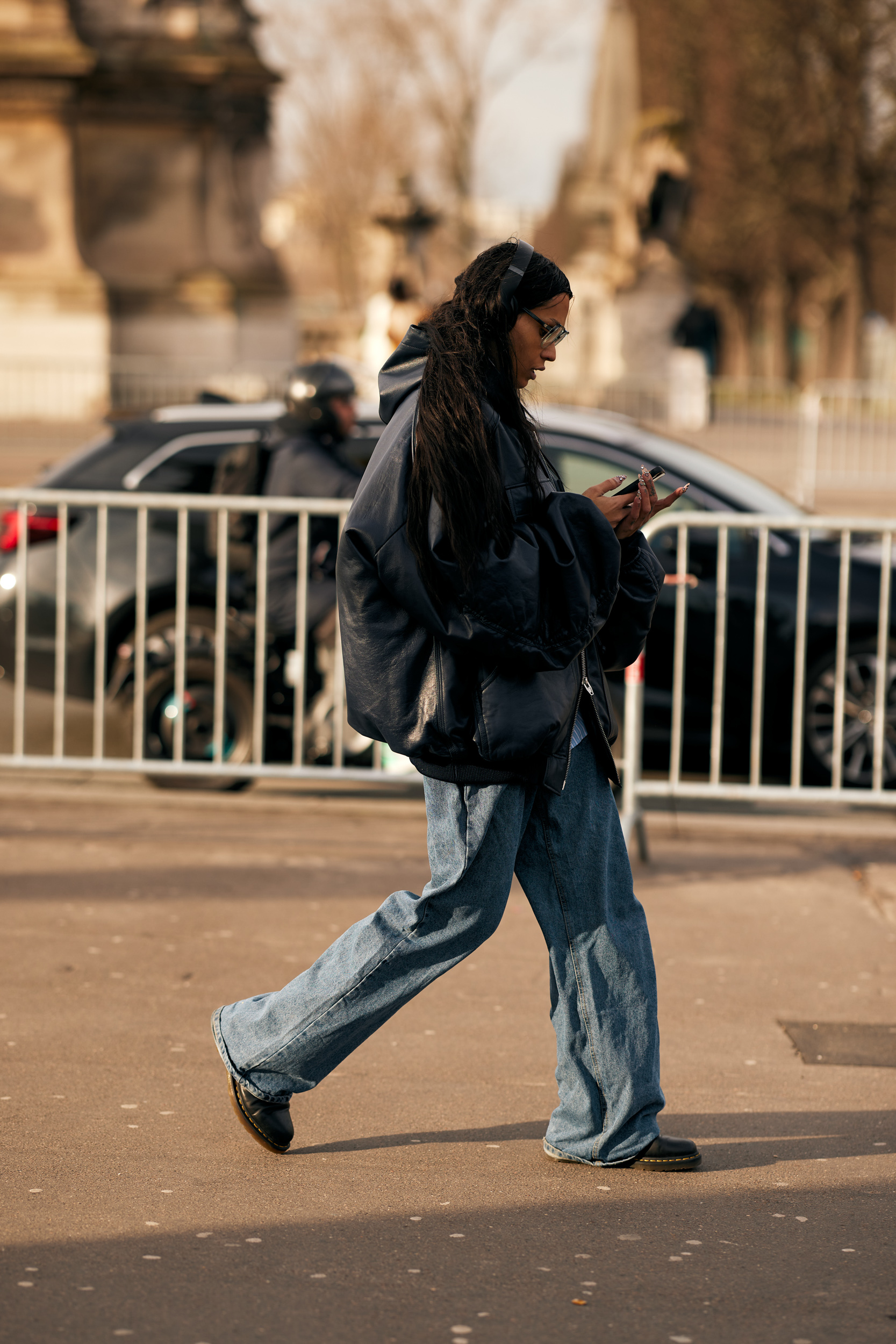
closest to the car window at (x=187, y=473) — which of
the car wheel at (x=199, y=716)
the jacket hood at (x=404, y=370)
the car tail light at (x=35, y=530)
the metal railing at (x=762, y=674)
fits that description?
the car tail light at (x=35, y=530)

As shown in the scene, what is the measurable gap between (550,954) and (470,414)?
1141 mm

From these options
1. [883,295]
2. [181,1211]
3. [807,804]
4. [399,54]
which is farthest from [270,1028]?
[883,295]

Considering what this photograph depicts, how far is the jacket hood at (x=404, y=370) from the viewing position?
364 centimetres

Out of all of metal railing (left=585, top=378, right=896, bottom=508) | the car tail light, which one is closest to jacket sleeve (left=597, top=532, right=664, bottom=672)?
the car tail light

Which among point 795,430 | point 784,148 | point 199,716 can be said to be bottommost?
point 199,716

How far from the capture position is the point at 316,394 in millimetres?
7465

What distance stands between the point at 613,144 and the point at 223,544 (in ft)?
109

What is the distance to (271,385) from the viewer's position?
75.1 ft

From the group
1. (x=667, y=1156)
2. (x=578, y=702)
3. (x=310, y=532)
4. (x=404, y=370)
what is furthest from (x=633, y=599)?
(x=310, y=532)

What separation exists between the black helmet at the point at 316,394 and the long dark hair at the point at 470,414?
12.6 ft

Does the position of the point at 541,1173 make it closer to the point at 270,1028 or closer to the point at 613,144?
the point at 270,1028

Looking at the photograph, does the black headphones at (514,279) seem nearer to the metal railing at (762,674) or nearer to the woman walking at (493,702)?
the woman walking at (493,702)

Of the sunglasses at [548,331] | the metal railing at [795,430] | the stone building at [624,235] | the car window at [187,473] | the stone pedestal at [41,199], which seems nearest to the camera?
the sunglasses at [548,331]

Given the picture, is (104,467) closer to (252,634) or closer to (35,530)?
(35,530)
